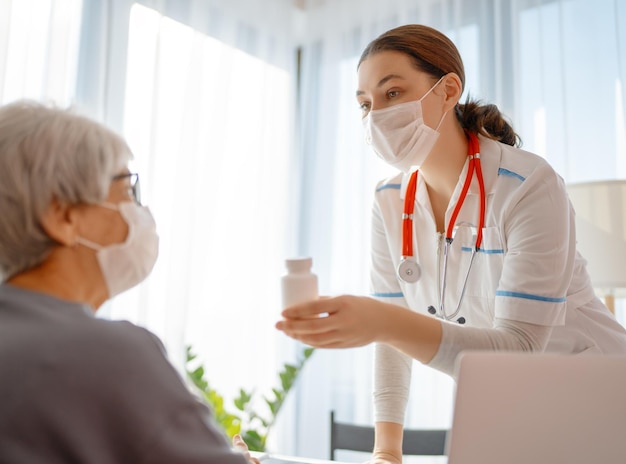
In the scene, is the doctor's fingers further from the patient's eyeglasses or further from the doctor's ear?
the doctor's ear

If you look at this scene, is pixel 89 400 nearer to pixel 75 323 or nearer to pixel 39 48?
pixel 75 323

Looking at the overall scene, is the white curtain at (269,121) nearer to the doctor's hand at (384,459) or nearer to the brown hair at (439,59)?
the brown hair at (439,59)

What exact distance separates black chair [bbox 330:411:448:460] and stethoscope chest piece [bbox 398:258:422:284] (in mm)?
624

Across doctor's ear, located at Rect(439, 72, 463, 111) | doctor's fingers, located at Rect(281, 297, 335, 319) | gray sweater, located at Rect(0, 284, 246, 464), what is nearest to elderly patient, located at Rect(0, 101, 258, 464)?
gray sweater, located at Rect(0, 284, 246, 464)

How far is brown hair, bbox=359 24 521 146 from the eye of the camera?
4.79 ft

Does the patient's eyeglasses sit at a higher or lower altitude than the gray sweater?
higher

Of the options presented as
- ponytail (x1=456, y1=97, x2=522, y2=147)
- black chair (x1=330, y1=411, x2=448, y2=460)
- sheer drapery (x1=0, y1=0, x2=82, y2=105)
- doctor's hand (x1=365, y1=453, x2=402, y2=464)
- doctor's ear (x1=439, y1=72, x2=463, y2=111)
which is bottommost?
black chair (x1=330, y1=411, x2=448, y2=460)

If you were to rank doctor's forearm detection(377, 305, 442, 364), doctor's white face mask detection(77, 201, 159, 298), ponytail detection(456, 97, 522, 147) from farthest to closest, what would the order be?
ponytail detection(456, 97, 522, 147)
doctor's forearm detection(377, 305, 442, 364)
doctor's white face mask detection(77, 201, 159, 298)

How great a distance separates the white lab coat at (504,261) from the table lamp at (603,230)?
558 millimetres

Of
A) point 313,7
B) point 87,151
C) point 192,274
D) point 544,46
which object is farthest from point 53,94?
point 544,46

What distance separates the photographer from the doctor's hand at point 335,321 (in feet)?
3.19

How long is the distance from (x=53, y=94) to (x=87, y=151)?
A: 152 cm

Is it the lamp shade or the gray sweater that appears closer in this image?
the gray sweater

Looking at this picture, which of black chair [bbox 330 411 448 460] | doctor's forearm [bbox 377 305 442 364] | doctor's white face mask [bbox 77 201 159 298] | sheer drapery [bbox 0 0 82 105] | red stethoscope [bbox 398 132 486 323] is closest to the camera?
doctor's white face mask [bbox 77 201 159 298]
